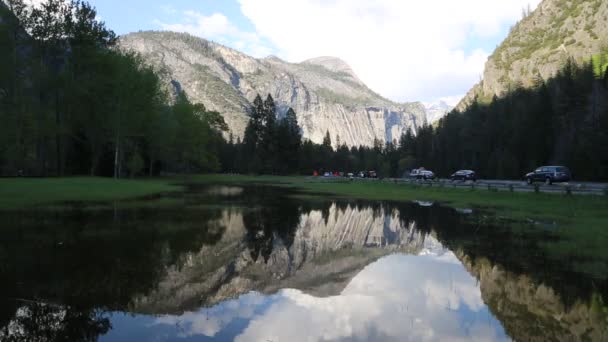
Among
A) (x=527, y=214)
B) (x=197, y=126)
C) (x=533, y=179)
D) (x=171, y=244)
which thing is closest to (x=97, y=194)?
(x=171, y=244)

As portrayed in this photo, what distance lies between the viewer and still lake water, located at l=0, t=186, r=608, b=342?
25.1 ft

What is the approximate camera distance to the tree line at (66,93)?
4959cm

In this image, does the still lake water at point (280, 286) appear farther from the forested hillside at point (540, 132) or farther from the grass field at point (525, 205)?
the forested hillside at point (540, 132)

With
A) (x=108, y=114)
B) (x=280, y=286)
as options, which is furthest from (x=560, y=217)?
(x=108, y=114)

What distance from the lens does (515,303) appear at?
30.3 ft

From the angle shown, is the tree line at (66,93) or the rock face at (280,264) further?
the tree line at (66,93)

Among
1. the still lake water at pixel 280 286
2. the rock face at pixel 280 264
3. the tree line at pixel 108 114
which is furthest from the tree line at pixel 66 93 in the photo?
the rock face at pixel 280 264

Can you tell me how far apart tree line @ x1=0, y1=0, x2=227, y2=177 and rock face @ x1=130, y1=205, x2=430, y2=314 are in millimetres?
40339

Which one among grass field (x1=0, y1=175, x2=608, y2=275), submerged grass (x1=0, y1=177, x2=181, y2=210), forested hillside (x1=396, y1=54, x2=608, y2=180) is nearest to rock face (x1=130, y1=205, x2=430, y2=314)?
grass field (x1=0, y1=175, x2=608, y2=275)

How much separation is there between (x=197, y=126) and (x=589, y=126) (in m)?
73.5

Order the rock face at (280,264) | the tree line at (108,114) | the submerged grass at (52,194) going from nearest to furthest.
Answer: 1. the rock face at (280,264)
2. the submerged grass at (52,194)
3. the tree line at (108,114)

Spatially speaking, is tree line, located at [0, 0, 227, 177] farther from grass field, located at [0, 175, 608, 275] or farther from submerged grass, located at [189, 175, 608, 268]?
submerged grass, located at [189, 175, 608, 268]

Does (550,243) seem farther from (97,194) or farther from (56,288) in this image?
(97,194)

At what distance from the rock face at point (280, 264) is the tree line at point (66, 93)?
4034cm
